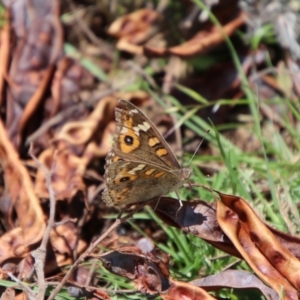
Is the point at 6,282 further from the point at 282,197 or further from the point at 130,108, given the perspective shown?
the point at 282,197

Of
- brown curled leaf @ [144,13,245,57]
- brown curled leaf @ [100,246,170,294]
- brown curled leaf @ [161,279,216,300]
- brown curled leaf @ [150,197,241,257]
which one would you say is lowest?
brown curled leaf @ [161,279,216,300]

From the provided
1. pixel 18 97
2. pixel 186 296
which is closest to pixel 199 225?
pixel 186 296

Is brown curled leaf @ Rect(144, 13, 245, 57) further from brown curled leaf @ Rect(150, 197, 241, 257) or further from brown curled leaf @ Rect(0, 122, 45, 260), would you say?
brown curled leaf @ Rect(150, 197, 241, 257)

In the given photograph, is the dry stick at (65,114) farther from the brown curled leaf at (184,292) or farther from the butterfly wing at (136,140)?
the brown curled leaf at (184,292)

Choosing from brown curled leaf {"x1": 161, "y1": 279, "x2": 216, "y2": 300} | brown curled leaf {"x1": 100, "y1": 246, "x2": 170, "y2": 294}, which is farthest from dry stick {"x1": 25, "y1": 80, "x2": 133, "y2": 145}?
brown curled leaf {"x1": 161, "y1": 279, "x2": 216, "y2": 300}

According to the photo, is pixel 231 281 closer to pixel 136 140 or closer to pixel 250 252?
pixel 250 252

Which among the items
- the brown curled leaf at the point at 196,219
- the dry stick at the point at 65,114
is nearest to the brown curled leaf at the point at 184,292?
the brown curled leaf at the point at 196,219

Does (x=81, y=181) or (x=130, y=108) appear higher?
(x=130, y=108)

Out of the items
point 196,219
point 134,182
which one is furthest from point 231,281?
point 134,182

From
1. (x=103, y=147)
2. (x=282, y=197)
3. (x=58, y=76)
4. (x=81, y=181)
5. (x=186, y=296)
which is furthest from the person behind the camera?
(x=58, y=76)
